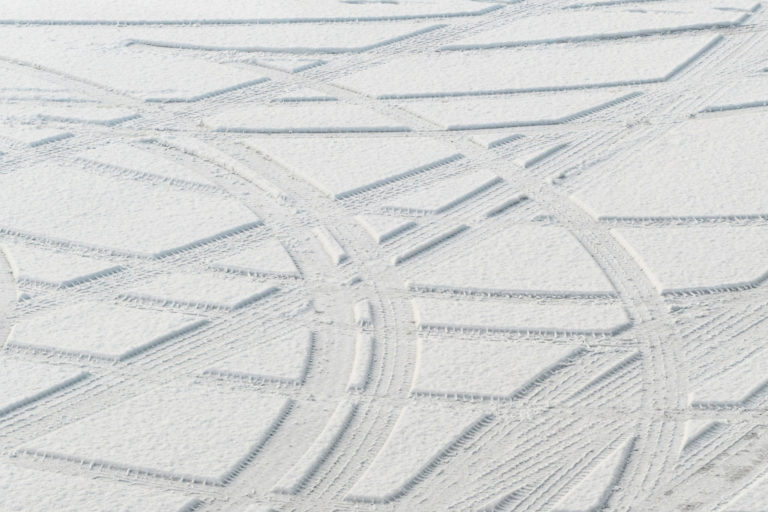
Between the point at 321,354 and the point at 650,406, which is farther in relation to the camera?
the point at 321,354

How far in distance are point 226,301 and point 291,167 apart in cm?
181

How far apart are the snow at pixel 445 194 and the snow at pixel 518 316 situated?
1075 millimetres

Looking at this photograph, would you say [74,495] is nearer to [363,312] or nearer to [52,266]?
[363,312]

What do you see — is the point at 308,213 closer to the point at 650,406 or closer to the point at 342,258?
the point at 342,258

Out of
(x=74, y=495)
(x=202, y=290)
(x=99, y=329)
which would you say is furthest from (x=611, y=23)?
(x=74, y=495)

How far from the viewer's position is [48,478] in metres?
5.73

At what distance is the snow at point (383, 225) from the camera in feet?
25.4

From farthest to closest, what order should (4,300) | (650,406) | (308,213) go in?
1. (308,213)
2. (4,300)
3. (650,406)

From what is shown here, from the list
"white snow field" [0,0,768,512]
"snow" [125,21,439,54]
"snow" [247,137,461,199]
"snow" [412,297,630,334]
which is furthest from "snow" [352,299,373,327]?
"snow" [125,21,439,54]

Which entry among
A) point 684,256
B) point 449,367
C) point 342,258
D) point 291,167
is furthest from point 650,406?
point 291,167

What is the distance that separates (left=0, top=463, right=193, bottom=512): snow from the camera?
5.55 meters

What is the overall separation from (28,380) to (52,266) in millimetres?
1181

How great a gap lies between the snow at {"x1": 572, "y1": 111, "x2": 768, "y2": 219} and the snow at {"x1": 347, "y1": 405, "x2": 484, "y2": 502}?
2.30 meters

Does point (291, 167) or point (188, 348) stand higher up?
point (291, 167)
